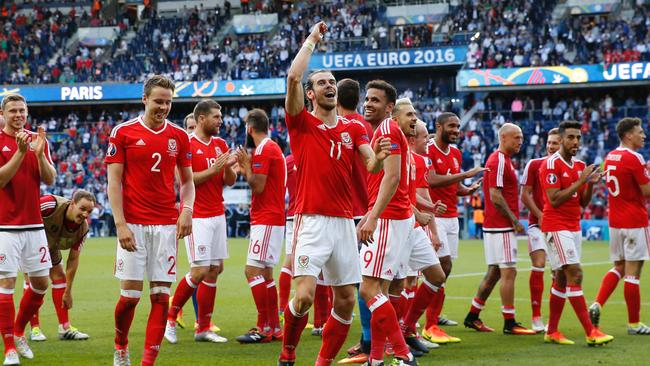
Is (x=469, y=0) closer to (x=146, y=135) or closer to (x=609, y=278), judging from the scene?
(x=609, y=278)

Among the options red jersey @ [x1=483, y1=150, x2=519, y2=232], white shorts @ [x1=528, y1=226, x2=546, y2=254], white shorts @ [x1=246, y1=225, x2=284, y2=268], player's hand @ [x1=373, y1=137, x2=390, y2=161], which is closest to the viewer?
player's hand @ [x1=373, y1=137, x2=390, y2=161]

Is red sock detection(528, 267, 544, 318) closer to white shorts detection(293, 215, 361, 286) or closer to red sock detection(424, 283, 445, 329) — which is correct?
red sock detection(424, 283, 445, 329)

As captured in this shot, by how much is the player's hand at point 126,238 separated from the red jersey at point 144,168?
→ 0.25 metres

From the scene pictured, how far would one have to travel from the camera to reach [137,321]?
1285 cm

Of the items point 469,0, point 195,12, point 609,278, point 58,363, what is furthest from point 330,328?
point 195,12

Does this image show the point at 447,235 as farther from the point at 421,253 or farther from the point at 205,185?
the point at 205,185

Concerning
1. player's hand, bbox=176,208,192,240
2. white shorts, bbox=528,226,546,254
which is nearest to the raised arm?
player's hand, bbox=176,208,192,240

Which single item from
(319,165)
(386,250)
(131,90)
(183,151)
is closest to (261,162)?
(183,151)

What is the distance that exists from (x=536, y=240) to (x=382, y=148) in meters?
5.10

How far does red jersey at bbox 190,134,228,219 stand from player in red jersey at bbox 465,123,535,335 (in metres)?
3.39

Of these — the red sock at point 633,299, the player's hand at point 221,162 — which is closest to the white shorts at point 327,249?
the player's hand at point 221,162

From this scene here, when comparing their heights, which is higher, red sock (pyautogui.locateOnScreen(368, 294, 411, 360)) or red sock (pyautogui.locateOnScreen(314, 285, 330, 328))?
red sock (pyautogui.locateOnScreen(368, 294, 411, 360))

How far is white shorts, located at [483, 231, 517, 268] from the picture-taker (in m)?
11.6

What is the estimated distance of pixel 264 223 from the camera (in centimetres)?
1098
